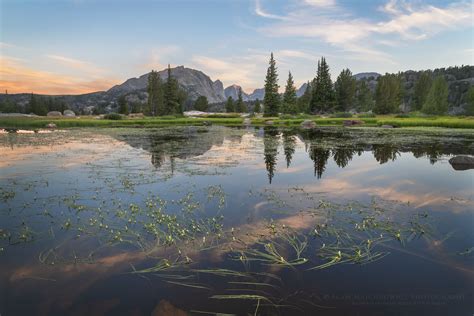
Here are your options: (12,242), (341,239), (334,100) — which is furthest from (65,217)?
(334,100)

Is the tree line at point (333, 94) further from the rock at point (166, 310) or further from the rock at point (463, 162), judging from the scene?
the rock at point (166, 310)

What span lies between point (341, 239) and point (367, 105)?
360 feet

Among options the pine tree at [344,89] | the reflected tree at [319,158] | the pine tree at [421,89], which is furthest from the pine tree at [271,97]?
the reflected tree at [319,158]

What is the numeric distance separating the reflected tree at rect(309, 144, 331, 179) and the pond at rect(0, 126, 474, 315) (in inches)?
68.2

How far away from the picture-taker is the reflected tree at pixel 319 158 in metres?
16.8

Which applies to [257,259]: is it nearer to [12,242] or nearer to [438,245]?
[438,245]

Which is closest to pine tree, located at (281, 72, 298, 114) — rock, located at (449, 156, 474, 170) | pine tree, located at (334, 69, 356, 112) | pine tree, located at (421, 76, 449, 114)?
pine tree, located at (334, 69, 356, 112)

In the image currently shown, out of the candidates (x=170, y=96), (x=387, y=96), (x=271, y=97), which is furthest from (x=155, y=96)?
(x=387, y=96)

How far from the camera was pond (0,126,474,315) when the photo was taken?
5.36m

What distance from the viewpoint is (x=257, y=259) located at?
22.0 ft

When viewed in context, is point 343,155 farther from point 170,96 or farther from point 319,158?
point 170,96

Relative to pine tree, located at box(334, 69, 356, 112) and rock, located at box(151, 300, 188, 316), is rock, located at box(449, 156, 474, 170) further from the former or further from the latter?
pine tree, located at box(334, 69, 356, 112)

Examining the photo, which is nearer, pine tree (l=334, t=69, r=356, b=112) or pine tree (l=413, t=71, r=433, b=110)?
pine tree (l=334, t=69, r=356, b=112)

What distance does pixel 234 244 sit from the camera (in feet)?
24.7
